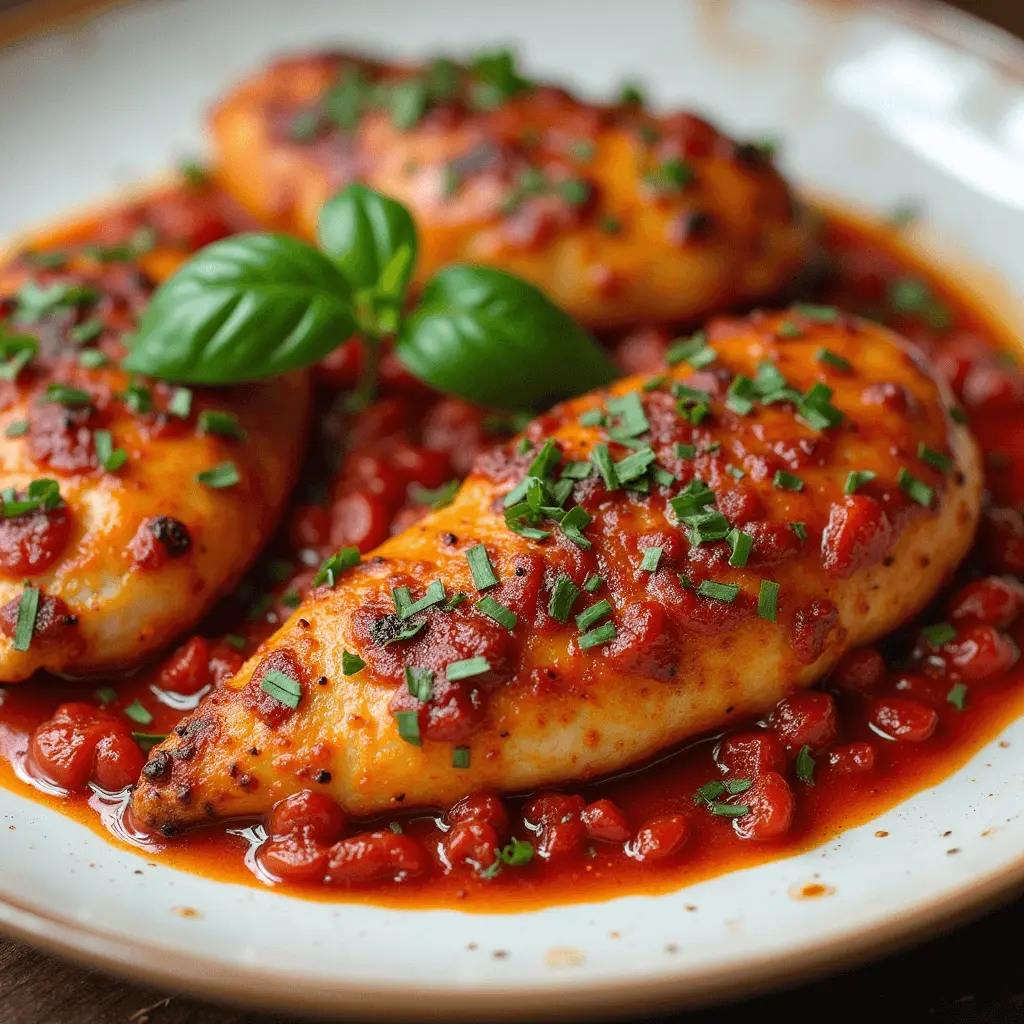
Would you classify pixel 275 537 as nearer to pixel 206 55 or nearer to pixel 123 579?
pixel 123 579

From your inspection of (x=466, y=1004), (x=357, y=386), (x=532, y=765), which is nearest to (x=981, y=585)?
(x=532, y=765)

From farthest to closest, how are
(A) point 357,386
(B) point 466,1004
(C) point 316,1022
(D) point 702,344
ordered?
(A) point 357,386 < (D) point 702,344 < (C) point 316,1022 < (B) point 466,1004

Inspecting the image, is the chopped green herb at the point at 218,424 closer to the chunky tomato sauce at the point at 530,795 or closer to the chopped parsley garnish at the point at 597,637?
the chunky tomato sauce at the point at 530,795

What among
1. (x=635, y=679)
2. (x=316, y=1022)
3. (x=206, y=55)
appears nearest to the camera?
(x=316, y=1022)

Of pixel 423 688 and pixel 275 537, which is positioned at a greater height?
pixel 423 688

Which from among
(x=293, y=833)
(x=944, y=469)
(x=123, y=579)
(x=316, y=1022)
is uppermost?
(x=944, y=469)

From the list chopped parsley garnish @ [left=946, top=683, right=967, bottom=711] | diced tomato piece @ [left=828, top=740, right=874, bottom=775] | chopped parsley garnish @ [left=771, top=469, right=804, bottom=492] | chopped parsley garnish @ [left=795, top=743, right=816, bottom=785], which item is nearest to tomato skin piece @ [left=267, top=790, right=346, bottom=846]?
chopped parsley garnish @ [left=795, top=743, right=816, bottom=785]

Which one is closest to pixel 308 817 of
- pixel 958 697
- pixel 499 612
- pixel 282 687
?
pixel 282 687
